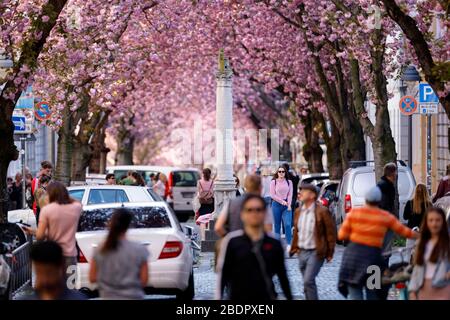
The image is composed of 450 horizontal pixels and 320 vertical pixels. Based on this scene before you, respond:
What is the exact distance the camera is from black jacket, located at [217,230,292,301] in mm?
10898

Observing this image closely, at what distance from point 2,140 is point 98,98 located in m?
16.7

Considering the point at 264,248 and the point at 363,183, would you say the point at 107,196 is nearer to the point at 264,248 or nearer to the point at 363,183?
the point at 363,183

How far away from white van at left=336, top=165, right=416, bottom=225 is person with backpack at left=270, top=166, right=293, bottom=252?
1243 millimetres

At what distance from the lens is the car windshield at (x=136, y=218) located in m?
17.1

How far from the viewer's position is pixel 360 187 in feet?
88.4

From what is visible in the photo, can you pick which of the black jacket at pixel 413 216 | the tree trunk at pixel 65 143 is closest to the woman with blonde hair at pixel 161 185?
the tree trunk at pixel 65 143

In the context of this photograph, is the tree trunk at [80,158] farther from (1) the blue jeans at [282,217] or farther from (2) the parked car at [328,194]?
(1) the blue jeans at [282,217]

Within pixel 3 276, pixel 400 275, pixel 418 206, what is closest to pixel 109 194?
pixel 418 206

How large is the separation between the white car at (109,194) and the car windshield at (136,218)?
649cm

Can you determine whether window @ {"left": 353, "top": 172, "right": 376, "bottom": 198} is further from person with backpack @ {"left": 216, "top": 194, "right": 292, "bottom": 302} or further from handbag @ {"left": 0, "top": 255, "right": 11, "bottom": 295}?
person with backpack @ {"left": 216, "top": 194, "right": 292, "bottom": 302}

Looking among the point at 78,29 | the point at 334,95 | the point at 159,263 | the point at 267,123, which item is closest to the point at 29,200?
the point at 78,29

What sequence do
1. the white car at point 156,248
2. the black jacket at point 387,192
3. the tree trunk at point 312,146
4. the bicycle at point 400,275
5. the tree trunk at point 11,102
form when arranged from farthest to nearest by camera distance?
1. the tree trunk at point 312,146
2. the tree trunk at point 11,102
3. the black jacket at point 387,192
4. the white car at point 156,248
5. the bicycle at point 400,275

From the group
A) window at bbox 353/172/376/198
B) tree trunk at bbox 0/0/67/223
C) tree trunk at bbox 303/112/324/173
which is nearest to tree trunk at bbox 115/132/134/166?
tree trunk at bbox 303/112/324/173

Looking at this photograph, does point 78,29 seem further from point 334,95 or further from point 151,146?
point 151,146
